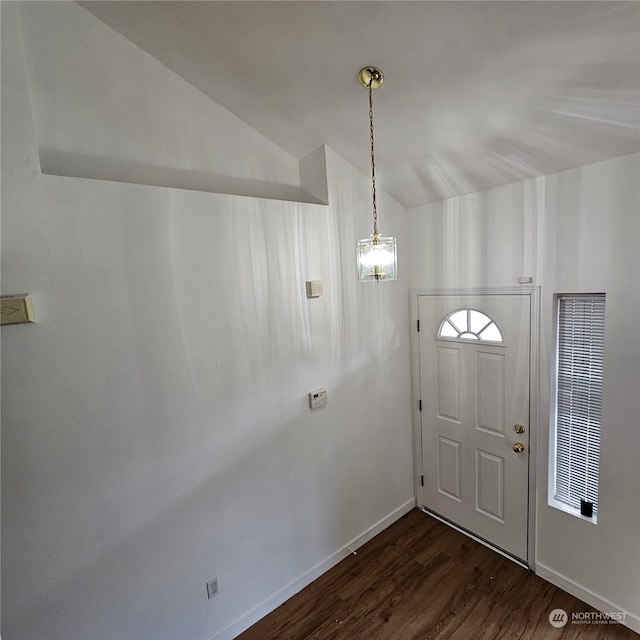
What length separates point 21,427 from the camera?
53.7 inches

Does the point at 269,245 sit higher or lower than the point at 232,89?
lower

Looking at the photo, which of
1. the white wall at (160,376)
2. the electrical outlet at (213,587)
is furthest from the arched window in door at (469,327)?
the electrical outlet at (213,587)

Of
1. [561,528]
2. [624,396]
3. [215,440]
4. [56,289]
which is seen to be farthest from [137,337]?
[561,528]

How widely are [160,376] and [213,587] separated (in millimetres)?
1275

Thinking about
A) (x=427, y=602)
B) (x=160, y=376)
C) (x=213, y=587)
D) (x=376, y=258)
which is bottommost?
(x=427, y=602)

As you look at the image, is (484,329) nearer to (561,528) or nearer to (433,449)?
(433,449)

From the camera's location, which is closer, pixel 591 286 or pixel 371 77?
pixel 371 77

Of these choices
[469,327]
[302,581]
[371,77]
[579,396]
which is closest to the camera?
[371,77]

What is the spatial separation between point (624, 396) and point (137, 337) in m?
2.60

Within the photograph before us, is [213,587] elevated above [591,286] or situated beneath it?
situated beneath

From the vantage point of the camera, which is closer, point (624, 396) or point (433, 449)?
point (624, 396)

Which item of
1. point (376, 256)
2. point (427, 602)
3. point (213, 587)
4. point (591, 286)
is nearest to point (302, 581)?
point (213, 587)

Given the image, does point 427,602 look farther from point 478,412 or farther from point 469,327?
point 469,327

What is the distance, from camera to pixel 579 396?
6.79ft
